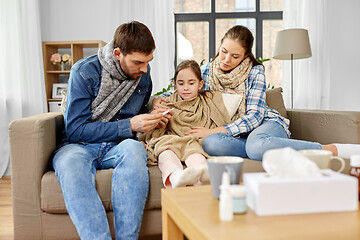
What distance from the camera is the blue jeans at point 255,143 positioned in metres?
1.49

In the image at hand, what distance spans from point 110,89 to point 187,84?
435mm

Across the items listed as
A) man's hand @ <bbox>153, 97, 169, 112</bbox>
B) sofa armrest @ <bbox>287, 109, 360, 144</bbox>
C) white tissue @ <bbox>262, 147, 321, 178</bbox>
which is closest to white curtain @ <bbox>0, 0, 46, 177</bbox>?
man's hand @ <bbox>153, 97, 169, 112</bbox>

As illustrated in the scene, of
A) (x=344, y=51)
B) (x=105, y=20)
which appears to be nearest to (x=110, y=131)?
(x=105, y=20)

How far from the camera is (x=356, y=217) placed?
0.69m

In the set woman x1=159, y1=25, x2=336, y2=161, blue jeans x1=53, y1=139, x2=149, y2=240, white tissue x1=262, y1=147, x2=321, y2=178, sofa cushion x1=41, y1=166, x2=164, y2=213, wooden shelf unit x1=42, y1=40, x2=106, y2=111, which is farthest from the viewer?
wooden shelf unit x1=42, y1=40, x2=106, y2=111

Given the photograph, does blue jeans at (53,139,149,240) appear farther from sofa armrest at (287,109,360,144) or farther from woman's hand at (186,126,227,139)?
sofa armrest at (287,109,360,144)

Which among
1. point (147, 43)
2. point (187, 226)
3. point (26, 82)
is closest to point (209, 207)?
point (187, 226)

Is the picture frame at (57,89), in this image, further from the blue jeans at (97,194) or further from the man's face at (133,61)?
the blue jeans at (97,194)

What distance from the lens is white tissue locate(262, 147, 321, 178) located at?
726mm

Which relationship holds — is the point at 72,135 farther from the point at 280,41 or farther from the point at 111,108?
the point at 280,41

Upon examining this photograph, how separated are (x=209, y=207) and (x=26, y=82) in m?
3.18

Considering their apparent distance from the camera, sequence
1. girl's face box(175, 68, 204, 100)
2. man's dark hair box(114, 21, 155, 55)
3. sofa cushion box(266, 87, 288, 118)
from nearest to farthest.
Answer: man's dark hair box(114, 21, 155, 55), girl's face box(175, 68, 204, 100), sofa cushion box(266, 87, 288, 118)

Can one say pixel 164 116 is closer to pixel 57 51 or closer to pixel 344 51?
pixel 57 51

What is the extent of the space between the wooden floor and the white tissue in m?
1.41
